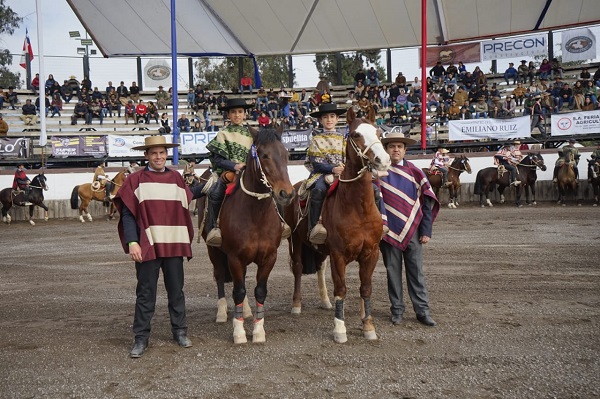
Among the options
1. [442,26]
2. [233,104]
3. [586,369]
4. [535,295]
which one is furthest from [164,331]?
[442,26]

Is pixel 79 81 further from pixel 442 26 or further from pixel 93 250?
pixel 93 250

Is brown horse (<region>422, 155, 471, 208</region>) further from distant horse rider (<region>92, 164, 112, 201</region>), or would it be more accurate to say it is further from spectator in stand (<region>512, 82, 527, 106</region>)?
distant horse rider (<region>92, 164, 112, 201</region>)

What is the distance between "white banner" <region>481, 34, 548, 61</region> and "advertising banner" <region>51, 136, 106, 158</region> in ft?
68.3

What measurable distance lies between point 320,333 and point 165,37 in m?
30.3

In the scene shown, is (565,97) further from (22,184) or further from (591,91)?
(22,184)

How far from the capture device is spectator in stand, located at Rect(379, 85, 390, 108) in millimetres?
30344

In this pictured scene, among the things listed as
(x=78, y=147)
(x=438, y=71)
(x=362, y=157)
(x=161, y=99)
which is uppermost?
(x=438, y=71)

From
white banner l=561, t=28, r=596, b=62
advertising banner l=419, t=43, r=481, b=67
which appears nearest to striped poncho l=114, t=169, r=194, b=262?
advertising banner l=419, t=43, r=481, b=67

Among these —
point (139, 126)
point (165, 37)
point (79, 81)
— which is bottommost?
point (139, 126)

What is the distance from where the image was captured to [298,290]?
7.33m

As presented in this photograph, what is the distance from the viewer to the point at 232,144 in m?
6.72

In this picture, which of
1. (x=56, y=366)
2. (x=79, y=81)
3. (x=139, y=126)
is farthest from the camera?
(x=79, y=81)

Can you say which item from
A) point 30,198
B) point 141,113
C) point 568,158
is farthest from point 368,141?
point 141,113

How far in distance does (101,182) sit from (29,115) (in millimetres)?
9124
